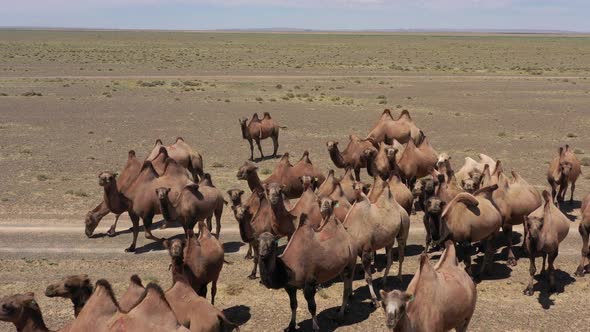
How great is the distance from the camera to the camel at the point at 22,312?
330 inches

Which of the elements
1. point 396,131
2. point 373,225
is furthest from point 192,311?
point 396,131

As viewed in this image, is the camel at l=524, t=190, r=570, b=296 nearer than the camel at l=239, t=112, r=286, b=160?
Yes

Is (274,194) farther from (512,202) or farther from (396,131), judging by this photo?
(396,131)

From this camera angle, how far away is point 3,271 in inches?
518

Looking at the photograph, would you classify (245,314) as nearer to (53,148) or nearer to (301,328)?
(301,328)

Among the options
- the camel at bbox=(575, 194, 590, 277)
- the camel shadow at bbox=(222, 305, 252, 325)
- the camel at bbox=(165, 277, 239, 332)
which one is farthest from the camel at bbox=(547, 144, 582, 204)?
the camel at bbox=(165, 277, 239, 332)

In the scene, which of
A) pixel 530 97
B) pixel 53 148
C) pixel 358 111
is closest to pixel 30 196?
pixel 53 148

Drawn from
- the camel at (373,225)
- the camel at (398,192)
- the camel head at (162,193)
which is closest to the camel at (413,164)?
the camel at (398,192)

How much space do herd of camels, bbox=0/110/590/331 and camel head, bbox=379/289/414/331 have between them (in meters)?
0.01

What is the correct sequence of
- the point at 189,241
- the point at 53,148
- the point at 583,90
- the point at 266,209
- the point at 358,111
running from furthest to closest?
the point at 583,90 < the point at 358,111 < the point at 53,148 < the point at 266,209 < the point at 189,241

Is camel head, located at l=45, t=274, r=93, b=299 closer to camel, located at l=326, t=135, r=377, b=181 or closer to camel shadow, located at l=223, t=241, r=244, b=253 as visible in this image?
camel shadow, located at l=223, t=241, r=244, b=253

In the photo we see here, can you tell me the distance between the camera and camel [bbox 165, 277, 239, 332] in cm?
846

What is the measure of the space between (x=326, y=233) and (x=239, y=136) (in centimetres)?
2138

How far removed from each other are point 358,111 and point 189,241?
31.3 metres
